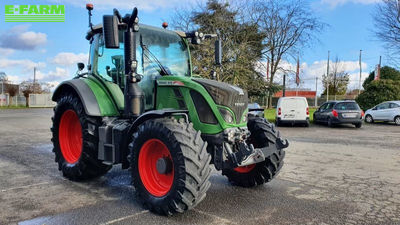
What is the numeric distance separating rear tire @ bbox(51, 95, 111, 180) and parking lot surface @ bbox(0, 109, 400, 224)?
0.21 m

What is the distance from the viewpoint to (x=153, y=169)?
4551 millimetres

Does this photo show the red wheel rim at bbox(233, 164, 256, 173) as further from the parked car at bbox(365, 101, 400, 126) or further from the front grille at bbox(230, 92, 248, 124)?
the parked car at bbox(365, 101, 400, 126)

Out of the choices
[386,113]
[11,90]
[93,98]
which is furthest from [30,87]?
[93,98]

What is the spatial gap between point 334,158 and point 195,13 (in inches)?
768

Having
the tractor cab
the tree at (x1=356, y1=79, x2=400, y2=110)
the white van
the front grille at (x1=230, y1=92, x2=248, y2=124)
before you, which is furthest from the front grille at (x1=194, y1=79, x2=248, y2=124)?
the tree at (x1=356, y1=79, x2=400, y2=110)

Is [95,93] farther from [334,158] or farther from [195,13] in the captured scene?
[195,13]

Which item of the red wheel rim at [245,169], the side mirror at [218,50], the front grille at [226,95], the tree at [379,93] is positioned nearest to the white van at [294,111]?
the tree at [379,93]

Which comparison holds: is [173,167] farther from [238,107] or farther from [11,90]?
[11,90]

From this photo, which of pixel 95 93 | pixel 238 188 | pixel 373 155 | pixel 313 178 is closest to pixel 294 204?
pixel 238 188

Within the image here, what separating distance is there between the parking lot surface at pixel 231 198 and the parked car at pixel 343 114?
983 centimetres

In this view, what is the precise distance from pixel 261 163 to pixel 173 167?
1.68m

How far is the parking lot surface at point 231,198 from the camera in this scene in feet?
13.3

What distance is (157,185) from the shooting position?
14.7 feet

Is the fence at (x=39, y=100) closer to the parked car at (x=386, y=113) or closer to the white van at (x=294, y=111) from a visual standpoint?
the white van at (x=294, y=111)
